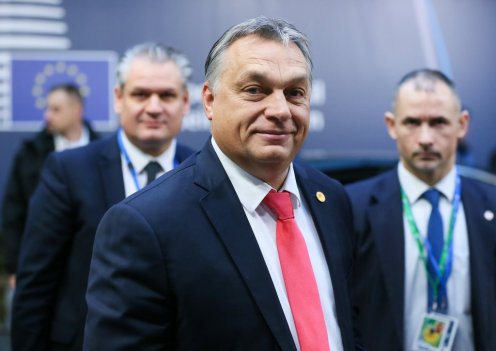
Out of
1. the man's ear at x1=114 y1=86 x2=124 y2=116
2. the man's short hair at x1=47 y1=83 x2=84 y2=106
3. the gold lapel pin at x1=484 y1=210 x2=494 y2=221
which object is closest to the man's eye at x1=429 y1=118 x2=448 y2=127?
the gold lapel pin at x1=484 y1=210 x2=494 y2=221

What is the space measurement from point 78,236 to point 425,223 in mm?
1577

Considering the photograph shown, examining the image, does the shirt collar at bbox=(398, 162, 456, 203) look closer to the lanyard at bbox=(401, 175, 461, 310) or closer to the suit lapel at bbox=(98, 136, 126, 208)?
the lanyard at bbox=(401, 175, 461, 310)

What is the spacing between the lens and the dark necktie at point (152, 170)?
3.68 metres

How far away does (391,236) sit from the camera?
12.8 feet

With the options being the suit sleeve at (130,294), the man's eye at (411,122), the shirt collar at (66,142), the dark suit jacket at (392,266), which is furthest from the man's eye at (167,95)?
the shirt collar at (66,142)

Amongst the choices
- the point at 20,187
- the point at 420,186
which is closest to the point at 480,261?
the point at 420,186

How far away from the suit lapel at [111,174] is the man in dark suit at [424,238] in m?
1.09

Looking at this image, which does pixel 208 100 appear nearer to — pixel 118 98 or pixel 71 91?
pixel 118 98

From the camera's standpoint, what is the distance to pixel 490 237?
3.86 meters

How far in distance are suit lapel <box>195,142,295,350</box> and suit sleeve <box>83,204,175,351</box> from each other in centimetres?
20

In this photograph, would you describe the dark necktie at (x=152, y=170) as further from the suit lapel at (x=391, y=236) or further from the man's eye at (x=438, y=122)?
the man's eye at (x=438, y=122)

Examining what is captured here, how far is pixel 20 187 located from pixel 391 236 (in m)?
3.36

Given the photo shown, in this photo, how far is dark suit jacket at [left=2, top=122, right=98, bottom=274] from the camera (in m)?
6.10

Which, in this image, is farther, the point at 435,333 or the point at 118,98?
the point at 118,98
